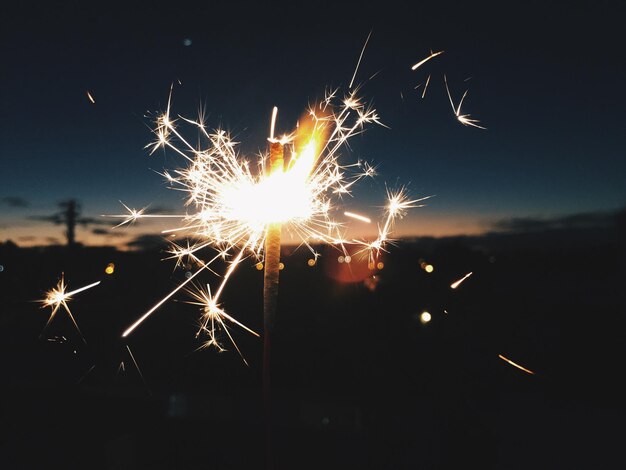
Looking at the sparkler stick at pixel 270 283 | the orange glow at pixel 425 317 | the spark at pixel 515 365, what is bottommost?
the sparkler stick at pixel 270 283

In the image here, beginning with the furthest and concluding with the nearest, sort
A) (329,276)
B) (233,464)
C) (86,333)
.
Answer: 1. (329,276)
2. (86,333)
3. (233,464)

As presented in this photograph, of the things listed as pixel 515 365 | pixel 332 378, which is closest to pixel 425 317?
pixel 515 365

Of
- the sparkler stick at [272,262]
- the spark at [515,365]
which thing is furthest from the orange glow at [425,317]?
the sparkler stick at [272,262]

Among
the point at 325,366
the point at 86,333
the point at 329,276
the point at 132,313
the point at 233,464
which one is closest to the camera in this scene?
the point at 233,464

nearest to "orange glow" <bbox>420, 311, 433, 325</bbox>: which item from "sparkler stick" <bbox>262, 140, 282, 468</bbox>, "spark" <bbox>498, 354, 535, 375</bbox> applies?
"spark" <bbox>498, 354, 535, 375</bbox>

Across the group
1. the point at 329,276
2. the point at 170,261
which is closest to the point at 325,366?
the point at 329,276

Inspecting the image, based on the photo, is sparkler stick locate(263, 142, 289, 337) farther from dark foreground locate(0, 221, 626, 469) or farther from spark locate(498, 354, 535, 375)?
spark locate(498, 354, 535, 375)

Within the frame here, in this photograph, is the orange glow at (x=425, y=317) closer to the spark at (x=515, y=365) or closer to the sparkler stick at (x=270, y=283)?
the spark at (x=515, y=365)

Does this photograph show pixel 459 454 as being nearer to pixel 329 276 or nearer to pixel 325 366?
pixel 325 366

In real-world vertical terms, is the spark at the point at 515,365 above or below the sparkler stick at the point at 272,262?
above
